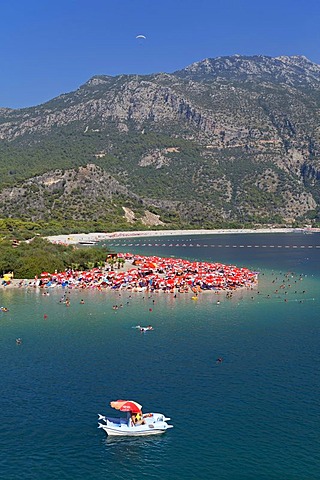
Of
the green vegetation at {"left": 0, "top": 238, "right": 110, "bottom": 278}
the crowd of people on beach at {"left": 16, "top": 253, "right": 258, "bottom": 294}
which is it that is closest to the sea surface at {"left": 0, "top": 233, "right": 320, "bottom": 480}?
the crowd of people on beach at {"left": 16, "top": 253, "right": 258, "bottom": 294}

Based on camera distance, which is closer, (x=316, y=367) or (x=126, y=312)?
(x=316, y=367)

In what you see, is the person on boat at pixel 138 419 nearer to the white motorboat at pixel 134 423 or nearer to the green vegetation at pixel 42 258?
the white motorboat at pixel 134 423

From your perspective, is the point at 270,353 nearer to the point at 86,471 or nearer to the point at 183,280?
the point at 86,471

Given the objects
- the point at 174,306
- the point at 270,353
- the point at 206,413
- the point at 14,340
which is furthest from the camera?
the point at 174,306

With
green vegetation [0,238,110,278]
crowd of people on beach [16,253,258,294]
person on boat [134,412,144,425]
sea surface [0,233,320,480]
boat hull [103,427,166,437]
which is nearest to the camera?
sea surface [0,233,320,480]

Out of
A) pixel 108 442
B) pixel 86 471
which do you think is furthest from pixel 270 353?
pixel 86 471

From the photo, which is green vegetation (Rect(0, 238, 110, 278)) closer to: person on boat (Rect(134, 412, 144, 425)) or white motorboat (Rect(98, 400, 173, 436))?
white motorboat (Rect(98, 400, 173, 436))
